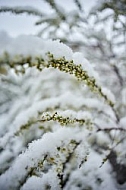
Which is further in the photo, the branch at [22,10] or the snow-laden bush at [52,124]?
the branch at [22,10]

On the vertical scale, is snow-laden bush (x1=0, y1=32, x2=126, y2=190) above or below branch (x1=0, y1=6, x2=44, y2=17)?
below

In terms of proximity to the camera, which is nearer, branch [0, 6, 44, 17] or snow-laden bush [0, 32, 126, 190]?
snow-laden bush [0, 32, 126, 190]

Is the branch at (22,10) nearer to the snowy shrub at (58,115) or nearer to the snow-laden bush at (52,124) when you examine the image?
the snowy shrub at (58,115)

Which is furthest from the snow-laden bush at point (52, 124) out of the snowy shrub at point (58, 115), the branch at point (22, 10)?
the branch at point (22, 10)

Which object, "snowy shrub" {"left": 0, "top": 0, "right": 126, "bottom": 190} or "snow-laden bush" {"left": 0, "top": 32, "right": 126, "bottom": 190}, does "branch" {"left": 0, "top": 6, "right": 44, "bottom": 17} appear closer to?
"snowy shrub" {"left": 0, "top": 0, "right": 126, "bottom": 190}

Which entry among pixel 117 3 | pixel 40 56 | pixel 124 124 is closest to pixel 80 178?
pixel 124 124

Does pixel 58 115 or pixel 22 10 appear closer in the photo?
pixel 58 115

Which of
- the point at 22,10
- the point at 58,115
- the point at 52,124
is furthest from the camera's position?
the point at 52,124

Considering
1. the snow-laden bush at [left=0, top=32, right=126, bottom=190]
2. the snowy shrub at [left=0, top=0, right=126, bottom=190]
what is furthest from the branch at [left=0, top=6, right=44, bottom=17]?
the snow-laden bush at [left=0, top=32, right=126, bottom=190]
